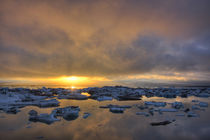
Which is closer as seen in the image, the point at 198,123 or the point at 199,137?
the point at 199,137

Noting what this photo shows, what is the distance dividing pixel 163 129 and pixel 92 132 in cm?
452

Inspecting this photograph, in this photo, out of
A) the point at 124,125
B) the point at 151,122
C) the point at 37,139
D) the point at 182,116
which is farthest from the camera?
the point at 182,116

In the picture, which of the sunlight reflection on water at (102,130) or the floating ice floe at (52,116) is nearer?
the sunlight reflection on water at (102,130)

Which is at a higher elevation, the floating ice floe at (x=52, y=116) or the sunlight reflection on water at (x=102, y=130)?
the floating ice floe at (x=52, y=116)

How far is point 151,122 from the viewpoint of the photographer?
9.53 meters

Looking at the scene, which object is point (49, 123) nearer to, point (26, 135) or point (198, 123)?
point (26, 135)

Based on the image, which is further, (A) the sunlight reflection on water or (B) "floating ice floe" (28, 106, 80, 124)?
(B) "floating ice floe" (28, 106, 80, 124)

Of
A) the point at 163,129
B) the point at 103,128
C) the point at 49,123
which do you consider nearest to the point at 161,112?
the point at 163,129

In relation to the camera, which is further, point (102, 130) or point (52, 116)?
point (52, 116)

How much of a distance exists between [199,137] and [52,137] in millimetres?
8270

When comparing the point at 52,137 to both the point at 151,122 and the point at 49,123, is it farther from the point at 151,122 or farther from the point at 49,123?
the point at 151,122

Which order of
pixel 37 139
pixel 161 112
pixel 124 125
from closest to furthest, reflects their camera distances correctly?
pixel 37 139, pixel 124 125, pixel 161 112

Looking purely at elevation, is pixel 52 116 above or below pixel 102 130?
above

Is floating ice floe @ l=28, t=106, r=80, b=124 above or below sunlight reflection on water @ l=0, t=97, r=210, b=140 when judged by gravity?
above
